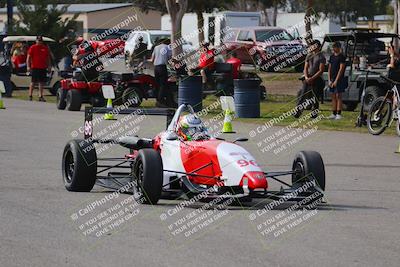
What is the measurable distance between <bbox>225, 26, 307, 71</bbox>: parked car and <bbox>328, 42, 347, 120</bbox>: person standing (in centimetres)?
1475

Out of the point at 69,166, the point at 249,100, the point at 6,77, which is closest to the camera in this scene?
the point at 69,166

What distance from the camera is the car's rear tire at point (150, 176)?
11391 mm

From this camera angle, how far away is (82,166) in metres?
12.5

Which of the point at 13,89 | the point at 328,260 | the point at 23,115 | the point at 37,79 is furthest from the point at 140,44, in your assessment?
the point at 328,260

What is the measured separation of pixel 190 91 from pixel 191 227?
640 inches

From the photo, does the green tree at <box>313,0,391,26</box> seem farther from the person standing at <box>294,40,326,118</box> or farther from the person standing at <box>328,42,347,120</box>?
the person standing at <box>328,42,347,120</box>

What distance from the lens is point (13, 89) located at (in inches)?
1404

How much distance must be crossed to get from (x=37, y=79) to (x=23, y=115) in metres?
4.93

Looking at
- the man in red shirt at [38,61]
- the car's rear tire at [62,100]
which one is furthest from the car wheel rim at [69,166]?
the man in red shirt at [38,61]

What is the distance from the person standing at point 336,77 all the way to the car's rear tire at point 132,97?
5.67 meters

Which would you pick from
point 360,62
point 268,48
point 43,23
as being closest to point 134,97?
point 360,62

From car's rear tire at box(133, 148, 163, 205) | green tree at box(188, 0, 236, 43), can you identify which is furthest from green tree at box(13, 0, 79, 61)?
car's rear tire at box(133, 148, 163, 205)

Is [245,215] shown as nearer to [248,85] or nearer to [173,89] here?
[248,85]

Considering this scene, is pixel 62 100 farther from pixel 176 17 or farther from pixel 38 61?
pixel 176 17
